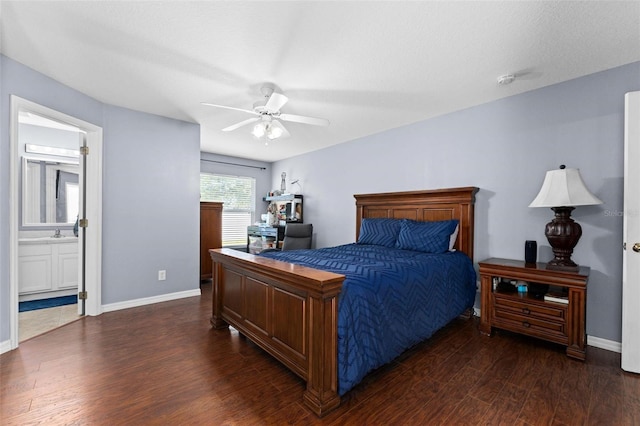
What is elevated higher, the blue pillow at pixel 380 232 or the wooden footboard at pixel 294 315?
the blue pillow at pixel 380 232

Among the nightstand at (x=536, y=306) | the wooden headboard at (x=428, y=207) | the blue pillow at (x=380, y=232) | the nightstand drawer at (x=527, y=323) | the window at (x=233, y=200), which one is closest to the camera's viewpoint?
the nightstand at (x=536, y=306)

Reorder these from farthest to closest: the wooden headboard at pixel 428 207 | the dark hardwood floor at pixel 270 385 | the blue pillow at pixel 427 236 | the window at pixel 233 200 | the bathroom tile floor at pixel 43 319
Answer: the window at pixel 233 200
the wooden headboard at pixel 428 207
the blue pillow at pixel 427 236
the bathroom tile floor at pixel 43 319
the dark hardwood floor at pixel 270 385

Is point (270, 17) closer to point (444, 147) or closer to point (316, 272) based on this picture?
point (316, 272)

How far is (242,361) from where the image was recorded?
2.21 meters

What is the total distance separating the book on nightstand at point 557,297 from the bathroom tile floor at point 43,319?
4679 mm

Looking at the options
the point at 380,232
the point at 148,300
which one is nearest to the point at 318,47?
the point at 380,232

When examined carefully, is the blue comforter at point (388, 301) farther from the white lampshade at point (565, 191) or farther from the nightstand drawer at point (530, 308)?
the white lampshade at point (565, 191)

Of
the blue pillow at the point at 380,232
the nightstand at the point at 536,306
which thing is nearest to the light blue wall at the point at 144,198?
the blue pillow at the point at 380,232

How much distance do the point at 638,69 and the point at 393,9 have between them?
88.8 inches

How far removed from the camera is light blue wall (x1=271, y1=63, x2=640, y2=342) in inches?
95.3

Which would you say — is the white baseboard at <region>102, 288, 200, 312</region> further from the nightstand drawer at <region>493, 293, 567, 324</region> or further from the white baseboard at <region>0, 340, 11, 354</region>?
the nightstand drawer at <region>493, 293, 567, 324</region>

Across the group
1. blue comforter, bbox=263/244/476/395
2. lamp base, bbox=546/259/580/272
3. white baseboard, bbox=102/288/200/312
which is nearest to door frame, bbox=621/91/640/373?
lamp base, bbox=546/259/580/272

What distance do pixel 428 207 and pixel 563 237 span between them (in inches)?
55.8

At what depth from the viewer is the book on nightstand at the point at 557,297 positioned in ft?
7.58
